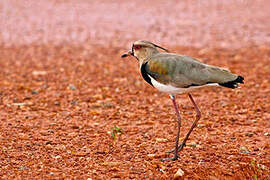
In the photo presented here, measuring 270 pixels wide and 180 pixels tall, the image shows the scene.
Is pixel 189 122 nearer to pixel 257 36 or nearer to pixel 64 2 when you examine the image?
pixel 257 36

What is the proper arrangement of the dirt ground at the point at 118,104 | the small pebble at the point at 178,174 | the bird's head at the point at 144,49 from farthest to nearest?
the bird's head at the point at 144,49
the dirt ground at the point at 118,104
the small pebble at the point at 178,174

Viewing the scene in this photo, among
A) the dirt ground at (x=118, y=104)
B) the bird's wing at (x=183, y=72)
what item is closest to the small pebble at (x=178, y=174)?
the dirt ground at (x=118, y=104)

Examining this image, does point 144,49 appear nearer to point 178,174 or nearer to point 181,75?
point 181,75

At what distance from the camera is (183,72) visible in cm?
486

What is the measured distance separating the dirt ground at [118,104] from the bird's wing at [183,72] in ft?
3.03

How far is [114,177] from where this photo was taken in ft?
15.4

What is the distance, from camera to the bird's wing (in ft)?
15.6

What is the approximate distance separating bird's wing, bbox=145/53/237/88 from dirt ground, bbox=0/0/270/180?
36.3 inches

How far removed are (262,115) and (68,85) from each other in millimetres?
3572

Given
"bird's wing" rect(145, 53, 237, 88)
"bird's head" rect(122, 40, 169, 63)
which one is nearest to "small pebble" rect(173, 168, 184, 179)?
"bird's wing" rect(145, 53, 237, 88)

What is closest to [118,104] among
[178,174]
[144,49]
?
[144,49]

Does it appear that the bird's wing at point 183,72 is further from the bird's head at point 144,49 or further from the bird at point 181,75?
the bird's head at point 144,49

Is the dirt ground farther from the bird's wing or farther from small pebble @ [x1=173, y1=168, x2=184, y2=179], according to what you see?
the bird's wing

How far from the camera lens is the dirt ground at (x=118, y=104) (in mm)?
5012
